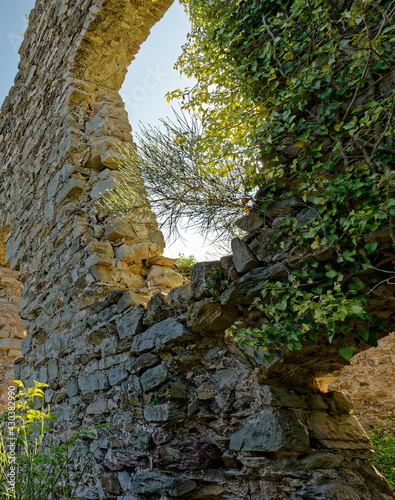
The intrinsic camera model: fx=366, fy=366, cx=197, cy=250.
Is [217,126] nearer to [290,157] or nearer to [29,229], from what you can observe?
[290,157]

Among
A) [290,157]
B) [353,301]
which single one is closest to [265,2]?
[290,157]

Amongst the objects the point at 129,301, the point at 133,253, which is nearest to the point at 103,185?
the point at 133,253

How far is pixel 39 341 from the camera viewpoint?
11.3 ft

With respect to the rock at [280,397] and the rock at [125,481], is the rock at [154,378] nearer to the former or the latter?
the rock at [125,481]

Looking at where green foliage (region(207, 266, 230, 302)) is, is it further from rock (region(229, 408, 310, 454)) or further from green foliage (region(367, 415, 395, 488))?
green foliage (region(367, 415, 395, 488))

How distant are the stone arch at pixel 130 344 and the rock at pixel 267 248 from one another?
0.05 m

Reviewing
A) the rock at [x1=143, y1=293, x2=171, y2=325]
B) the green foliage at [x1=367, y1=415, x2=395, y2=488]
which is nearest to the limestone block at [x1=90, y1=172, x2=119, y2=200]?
the rock at [x1=143, y1=293, x2=171, y2=325]

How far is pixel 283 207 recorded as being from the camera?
1.62m

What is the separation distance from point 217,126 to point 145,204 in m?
0.70

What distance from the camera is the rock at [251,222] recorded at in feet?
5.57

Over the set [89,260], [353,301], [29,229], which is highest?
[29,229]

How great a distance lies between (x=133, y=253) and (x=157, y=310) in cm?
88

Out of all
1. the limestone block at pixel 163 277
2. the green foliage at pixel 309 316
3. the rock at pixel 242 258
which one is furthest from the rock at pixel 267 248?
the limestone block at pixel 163 277

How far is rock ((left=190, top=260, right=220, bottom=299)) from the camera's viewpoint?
1.80 metres
